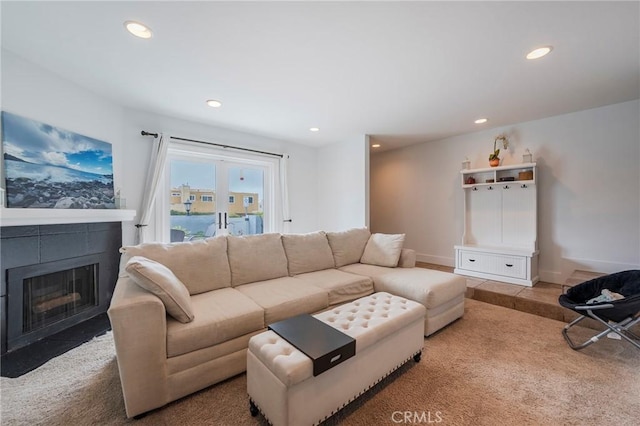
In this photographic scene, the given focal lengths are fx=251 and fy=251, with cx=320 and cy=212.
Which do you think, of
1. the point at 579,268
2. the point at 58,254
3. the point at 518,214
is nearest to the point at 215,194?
the point at 58,254

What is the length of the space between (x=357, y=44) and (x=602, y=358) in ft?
10.1

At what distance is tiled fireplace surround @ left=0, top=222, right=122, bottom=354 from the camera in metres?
2.00

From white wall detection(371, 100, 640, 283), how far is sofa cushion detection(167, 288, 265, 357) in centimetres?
397

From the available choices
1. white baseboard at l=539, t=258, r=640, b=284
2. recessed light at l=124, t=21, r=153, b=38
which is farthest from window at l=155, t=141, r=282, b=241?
white baseboard at l=539, t=258, r=640, b=284

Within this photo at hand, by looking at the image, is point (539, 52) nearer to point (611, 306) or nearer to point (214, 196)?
point (611, 306)

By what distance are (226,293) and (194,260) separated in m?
0.40

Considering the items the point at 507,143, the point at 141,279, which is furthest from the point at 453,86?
the point at 141,279

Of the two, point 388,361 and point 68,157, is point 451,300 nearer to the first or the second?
point 388,361

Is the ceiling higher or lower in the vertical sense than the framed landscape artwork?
higher

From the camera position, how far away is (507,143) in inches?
152

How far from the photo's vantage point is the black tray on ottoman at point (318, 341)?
1.27 m

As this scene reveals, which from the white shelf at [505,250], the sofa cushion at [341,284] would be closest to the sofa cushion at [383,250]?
the sofa cushion at [341,284]

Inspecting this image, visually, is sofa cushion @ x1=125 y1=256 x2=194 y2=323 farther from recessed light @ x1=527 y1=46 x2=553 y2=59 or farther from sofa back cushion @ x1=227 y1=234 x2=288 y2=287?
recessed light @ x1=527 y1=46 x2=553 y2=59

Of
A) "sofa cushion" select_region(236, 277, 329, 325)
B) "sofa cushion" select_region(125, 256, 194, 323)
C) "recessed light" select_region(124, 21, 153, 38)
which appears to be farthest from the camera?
"sofa cushion" select_region(236, 277, 329, 325)
